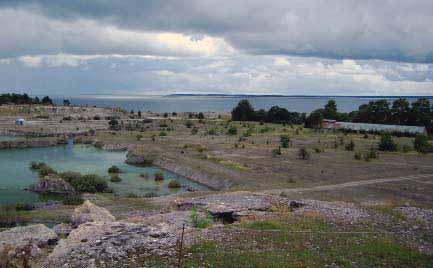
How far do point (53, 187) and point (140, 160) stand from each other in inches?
694

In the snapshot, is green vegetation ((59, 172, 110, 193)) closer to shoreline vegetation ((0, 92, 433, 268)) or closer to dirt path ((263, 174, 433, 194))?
shoreline vegetation ((0, 92, 433, 268))

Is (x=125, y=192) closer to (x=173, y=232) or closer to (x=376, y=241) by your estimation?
(x=173, y=232)

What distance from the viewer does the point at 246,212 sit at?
2016 cm

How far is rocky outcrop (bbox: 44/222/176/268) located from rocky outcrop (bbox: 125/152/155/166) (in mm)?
35513

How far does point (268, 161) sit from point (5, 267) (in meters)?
36.4

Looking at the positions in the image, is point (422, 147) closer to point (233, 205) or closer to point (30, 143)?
point (233, 205)

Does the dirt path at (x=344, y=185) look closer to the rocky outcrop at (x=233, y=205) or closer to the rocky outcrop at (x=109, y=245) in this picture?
the rocky outcrop at (x=233, y=205)

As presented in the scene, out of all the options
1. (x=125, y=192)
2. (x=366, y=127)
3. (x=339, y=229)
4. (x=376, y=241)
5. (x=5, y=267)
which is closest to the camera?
(x=5, y=267)

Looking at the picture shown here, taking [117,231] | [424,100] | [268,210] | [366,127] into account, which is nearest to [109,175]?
[268,210]

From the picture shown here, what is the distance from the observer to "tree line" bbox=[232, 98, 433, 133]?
88312 mm

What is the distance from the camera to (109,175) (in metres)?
42.5

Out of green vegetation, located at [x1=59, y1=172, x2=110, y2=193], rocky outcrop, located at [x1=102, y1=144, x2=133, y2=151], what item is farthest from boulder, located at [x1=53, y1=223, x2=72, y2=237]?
rocky outcrop, located at [x1=102, y1=144, x2=133, y2=151]

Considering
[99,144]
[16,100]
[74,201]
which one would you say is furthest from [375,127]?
[16,100]

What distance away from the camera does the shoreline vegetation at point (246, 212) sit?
13.4 metres
